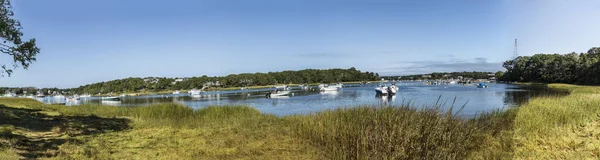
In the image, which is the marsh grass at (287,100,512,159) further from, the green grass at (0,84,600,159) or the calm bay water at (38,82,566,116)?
the calm bay water at (38,82,566,116)

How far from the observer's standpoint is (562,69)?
85.3m

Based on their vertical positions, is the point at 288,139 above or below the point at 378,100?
below

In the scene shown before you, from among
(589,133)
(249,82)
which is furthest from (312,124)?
(249,82)

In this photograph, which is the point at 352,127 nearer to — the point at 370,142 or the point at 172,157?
the point at 370,142

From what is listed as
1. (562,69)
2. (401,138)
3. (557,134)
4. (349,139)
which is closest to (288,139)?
(349,139)

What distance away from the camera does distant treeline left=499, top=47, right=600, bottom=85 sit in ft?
227

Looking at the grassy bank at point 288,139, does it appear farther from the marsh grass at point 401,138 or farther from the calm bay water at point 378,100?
the calm bay water at point 378,100

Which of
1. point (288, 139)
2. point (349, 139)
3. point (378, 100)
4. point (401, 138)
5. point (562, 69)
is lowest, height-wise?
point (288, 139)

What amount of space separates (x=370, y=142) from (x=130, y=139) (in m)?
6.82

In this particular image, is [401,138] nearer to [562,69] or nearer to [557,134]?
[557,134]

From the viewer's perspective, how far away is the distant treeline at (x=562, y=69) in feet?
227

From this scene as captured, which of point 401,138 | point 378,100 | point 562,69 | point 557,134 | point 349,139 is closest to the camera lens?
point 401,138

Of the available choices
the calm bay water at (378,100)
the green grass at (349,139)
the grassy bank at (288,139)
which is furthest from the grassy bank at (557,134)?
the calm bay water at (378,100)

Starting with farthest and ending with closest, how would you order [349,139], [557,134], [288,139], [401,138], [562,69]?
[562,69]
[288,139]
[557,134]
[349,139]
[401,138]
